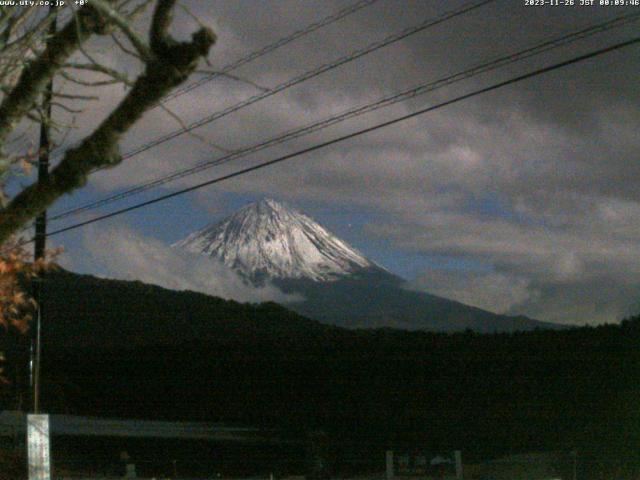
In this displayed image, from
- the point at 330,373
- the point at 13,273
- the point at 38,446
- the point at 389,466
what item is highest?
the point at 13,273

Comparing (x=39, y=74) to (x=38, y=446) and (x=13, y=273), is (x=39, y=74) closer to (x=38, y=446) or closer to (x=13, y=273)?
(x=13, y=273)

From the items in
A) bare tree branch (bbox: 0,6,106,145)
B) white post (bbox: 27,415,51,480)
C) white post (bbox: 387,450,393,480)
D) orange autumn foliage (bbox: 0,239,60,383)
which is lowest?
white post (bbox: 387,450,393,480)

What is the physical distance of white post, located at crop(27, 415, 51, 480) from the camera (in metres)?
19.6

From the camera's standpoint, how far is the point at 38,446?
19.7 meters

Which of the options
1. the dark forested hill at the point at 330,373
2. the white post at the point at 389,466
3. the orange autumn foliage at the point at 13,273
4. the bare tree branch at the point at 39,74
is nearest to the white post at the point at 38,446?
the white post at the point at 389,466

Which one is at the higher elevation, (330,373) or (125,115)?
(125,115)

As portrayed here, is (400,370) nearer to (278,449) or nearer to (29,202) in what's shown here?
(278,449)

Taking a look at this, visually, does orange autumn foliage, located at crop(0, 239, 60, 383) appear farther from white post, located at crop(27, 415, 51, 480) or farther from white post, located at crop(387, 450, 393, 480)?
white post, located at crop(387, 450, 393, 480)

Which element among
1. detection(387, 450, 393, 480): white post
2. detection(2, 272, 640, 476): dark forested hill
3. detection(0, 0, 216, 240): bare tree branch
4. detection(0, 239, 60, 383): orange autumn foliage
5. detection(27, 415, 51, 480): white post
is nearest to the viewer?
detection(0, 0, 216, 240): bare tree branch

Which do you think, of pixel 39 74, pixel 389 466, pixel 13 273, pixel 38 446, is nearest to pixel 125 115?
pixel 39 74

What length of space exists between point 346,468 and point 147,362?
13.4 m

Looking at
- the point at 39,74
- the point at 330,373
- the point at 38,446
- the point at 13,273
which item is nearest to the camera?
the point at 39,74

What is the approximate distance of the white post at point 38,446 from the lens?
64.3ft

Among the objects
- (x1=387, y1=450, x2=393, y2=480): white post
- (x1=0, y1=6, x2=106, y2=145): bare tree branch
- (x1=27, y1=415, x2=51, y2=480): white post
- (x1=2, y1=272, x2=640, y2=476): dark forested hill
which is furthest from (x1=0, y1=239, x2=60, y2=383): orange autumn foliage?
(x1=2, y1=272, x2=640, y2=476): dark forested hill
